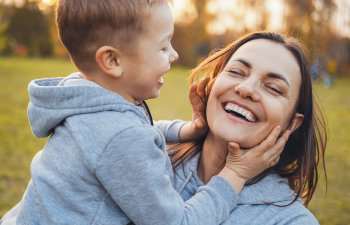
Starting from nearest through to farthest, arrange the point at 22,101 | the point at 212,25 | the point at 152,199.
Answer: the point at 152,199
the point at 22,101
the point at 212,25

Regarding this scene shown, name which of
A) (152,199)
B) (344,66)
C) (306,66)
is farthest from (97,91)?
(344,66)

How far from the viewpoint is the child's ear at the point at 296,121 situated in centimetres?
204

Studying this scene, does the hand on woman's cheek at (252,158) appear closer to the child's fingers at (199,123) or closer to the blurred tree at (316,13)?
the child's fingers at (199,123)

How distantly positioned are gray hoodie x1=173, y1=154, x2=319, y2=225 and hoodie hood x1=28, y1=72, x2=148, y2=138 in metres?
0.65

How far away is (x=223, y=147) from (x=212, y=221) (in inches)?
26.4

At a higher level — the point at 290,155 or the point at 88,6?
the point at 88,6

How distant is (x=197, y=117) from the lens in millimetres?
2342

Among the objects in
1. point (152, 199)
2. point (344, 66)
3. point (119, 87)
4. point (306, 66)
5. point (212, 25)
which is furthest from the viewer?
point (212, 25)

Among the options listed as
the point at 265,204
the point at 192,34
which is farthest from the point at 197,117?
the point at 192,34

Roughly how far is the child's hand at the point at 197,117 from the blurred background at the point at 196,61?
0.54 meters

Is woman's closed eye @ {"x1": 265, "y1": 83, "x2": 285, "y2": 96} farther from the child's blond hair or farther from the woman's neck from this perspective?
the child's blond hair

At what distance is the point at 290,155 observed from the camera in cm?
218

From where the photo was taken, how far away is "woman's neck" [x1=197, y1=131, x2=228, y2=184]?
2078mm

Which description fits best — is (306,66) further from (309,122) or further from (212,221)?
(212,221)
